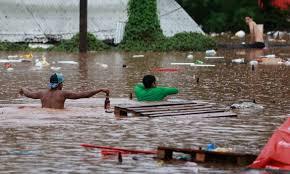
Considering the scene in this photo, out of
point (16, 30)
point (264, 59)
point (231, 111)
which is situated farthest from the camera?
point (16, 30)

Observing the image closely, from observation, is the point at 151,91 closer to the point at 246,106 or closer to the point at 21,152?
the point at 246,106

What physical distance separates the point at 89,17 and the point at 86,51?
3.80 metres

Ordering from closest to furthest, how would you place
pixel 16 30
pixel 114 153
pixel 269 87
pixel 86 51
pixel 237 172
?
pixel 237 172
pixel 114 153
pixel 269 87
pixel 86 51
pixel 16 30

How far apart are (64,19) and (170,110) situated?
884 inches

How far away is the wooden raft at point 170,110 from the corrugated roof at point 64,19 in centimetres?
2079

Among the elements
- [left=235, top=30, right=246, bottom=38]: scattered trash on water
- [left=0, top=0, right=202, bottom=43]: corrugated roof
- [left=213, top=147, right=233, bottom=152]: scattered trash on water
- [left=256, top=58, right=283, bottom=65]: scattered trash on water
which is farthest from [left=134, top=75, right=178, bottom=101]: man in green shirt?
[left=235, top=30, right=246, bottom=38]: scattered trash on water

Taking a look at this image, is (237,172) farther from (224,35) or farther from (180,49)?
(224,35)

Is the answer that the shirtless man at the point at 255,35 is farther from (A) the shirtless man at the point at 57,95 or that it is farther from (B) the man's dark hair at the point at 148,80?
(A) the shirtless man at the point at 57,95

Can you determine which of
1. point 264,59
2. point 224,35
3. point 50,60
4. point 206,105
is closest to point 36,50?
point 50,60

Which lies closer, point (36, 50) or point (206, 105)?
point (206, 105)

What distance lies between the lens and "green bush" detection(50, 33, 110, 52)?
34.9 meters

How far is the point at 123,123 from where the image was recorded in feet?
46.6

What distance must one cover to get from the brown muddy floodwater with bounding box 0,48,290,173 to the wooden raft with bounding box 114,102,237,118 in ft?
0.74

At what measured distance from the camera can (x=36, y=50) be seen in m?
34.6
